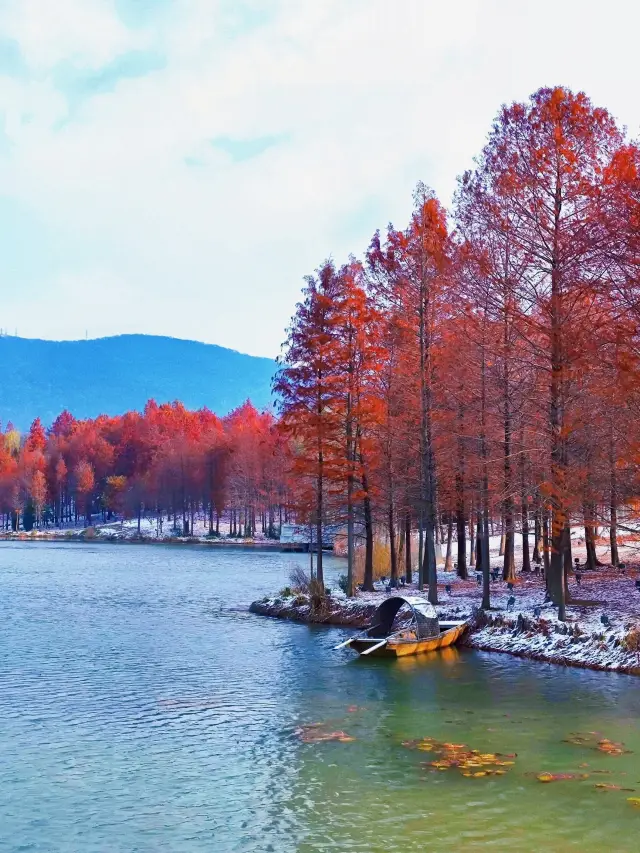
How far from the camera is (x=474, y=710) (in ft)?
67.2

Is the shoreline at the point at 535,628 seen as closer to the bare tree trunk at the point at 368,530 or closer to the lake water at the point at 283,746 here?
the lake water at the point at 283,746

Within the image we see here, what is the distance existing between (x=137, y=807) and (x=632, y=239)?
18662mm

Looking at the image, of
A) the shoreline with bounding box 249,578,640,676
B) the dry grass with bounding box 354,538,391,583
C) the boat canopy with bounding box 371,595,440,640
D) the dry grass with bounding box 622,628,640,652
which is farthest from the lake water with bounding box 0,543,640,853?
the dry grass with bounding box 354,538,391,583

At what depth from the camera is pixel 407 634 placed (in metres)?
29.2

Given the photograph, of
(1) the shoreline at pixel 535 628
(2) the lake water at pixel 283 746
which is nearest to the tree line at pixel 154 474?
(1) the shoreline at pixel 535 628

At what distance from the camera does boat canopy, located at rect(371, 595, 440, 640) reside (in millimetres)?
28516

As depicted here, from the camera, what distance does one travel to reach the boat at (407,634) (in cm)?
2753

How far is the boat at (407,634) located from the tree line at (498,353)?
270 centimetres

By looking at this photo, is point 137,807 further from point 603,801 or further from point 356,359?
point 356,359

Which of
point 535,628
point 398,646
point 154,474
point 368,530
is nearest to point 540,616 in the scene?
point 535,628

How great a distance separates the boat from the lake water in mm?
547

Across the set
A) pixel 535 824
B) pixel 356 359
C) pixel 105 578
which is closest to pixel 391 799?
pixel 535 824

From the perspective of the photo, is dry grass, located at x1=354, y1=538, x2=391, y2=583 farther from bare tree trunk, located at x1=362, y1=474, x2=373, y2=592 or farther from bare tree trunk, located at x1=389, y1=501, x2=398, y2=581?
bare tree trunk, located at x1=362, y1=474, x2=373, y2=592

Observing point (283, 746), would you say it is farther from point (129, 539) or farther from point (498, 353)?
point (129, 539)
